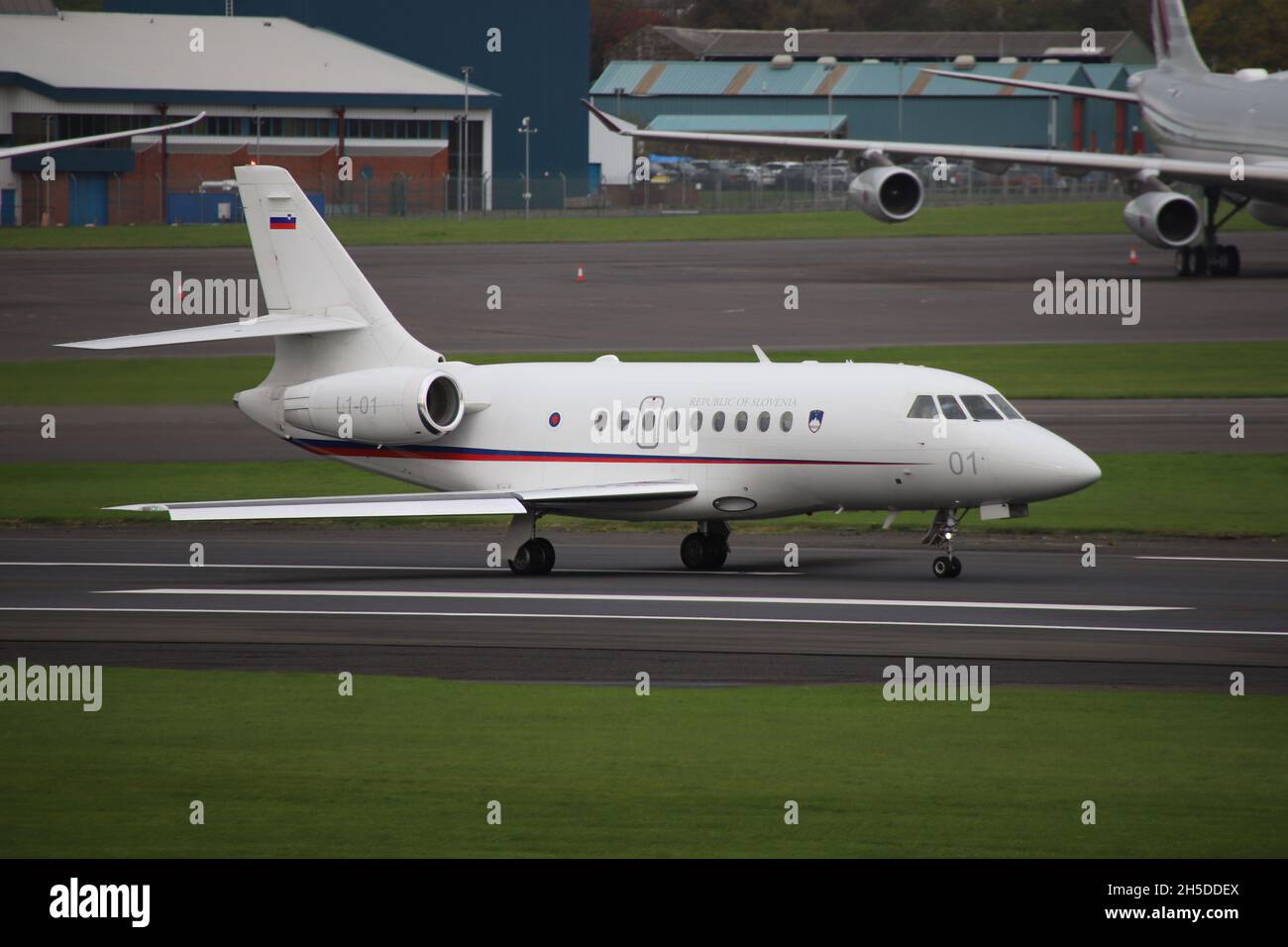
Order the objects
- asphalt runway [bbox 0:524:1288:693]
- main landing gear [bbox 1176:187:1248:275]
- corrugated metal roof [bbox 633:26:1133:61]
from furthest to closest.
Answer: corrugated metal roof [bbox 633:26:1133:61] → main landing gear [bbox 1176:187:1248:275] → asphalt runway [bbox 0:524:1288:693]

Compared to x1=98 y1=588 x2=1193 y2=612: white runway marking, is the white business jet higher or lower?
higher

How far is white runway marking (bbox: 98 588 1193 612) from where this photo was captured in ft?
83.4

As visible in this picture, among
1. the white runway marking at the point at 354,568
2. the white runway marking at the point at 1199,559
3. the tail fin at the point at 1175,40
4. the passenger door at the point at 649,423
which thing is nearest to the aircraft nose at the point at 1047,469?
the white runway marking at the point at 1199,559

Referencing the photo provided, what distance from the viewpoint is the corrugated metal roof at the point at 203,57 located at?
105 metres

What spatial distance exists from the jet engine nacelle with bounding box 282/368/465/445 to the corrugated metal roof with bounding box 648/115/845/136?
343 ft

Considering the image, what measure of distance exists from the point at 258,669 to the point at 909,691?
7.09m

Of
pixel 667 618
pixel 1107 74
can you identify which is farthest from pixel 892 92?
pixel 667 618

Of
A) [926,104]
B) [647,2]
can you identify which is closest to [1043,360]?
[926,104]

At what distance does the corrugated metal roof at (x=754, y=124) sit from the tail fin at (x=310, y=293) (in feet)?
339

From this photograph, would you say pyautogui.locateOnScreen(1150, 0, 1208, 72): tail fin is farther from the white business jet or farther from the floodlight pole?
the white business jet

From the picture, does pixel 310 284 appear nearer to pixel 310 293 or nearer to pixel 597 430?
pixel 310 293

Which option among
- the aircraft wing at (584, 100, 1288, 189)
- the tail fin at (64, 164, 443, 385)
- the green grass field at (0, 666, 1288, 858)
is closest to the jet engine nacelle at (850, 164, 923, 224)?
the aircraft wing at (584, 100, 1288, 189)

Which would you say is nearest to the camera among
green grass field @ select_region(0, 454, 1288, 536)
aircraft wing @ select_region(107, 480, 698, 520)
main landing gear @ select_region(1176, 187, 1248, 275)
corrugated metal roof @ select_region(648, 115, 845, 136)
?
aircraft wing @ select_region(107, 480, 698, 520)

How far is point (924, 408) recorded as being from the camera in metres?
28.0
